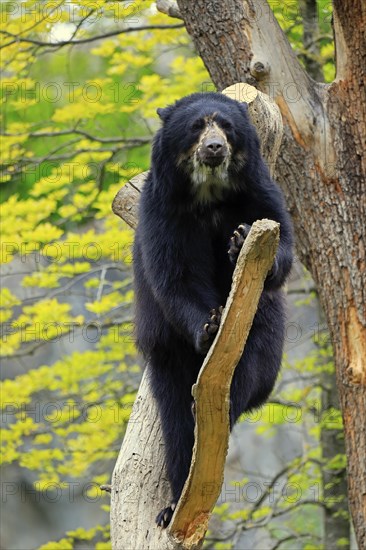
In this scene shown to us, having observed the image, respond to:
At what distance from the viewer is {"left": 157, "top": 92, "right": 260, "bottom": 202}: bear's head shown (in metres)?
4.00

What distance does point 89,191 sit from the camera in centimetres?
812

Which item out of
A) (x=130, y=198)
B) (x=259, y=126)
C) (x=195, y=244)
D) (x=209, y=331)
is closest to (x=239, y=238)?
(x=209, y=331)

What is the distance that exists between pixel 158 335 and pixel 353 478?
2105mm

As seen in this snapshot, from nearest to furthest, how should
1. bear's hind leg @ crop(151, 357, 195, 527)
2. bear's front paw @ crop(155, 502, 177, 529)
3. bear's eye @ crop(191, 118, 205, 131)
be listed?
bear's eye @ crop(191, 118, 205, 131) → bear's front paw @ crop(155, 502, 177, 529) → bear's hind leg @ crop(151, 357, 195, 527)

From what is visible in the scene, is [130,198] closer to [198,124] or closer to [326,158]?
[198,124]

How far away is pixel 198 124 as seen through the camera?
4055mm

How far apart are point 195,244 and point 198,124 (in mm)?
637

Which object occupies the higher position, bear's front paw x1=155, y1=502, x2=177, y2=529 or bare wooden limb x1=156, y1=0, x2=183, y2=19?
bare wooden limb x1=156, y1=0, x2=183, y2=19

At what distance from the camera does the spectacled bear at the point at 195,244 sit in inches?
160

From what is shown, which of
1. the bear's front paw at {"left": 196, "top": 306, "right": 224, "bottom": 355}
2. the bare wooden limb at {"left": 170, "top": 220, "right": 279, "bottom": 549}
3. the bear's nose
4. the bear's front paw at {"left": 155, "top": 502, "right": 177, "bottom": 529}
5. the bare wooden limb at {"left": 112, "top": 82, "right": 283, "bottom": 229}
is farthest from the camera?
the bare wooden limb at {"left": 112, "top": 82, "right": 283, "bottom": 229}

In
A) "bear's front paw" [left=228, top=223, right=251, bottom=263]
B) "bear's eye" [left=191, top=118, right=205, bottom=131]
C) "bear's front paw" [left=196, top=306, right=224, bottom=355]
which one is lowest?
"bear's front paw" [left=196, top=306, right=224, bottom=355]

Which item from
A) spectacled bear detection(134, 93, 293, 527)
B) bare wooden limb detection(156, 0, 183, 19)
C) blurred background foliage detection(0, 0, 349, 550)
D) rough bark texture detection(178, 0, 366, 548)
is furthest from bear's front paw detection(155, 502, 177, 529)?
bare wooden limb detection(156, 0, 183, 19)

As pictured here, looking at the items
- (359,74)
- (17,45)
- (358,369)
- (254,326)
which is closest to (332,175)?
(359,74)

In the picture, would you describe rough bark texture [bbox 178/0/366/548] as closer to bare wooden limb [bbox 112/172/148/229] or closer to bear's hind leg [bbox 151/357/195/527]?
bare wooden limb [bbox 112/172/148/229]
